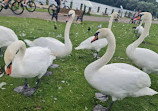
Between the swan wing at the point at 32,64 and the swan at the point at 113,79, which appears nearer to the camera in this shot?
the swan at the point at 113,79

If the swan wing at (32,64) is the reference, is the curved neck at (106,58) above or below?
above

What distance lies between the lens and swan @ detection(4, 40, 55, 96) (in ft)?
10.2

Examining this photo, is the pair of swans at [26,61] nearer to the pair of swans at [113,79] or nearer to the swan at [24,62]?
the swan at [24,62]

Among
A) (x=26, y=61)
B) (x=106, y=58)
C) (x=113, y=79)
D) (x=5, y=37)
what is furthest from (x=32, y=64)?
(x=5, y=37)

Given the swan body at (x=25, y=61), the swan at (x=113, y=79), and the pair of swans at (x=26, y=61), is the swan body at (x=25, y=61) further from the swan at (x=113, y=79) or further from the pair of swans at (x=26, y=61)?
the swan at (x=113, y=79)

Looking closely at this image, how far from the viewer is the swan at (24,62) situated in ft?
10.2

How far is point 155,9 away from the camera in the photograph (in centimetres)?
4741

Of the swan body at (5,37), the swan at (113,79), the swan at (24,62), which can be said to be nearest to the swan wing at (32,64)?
the swan at (24,62)

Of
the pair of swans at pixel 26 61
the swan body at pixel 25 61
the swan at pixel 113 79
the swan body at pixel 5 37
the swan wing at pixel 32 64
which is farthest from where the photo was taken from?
the swan body at pixel 5 37

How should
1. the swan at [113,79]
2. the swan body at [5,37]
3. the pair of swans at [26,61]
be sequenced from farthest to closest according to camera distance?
the swan body at [5,37] < the swan at [113,79] < the pair of swans at [26,61]

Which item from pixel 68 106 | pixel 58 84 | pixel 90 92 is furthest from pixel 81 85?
pixel 68 106

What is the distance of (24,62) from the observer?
3.65m

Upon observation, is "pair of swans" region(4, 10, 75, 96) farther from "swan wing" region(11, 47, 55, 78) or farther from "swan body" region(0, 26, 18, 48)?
"swan body" region(0, 26, 18, 48)

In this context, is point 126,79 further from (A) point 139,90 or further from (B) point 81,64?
(B) point 81,64
